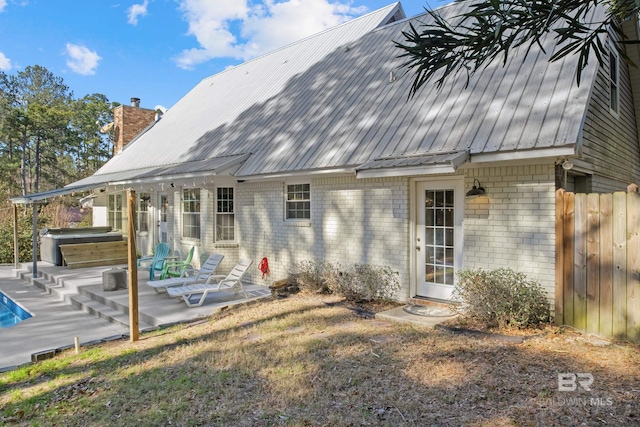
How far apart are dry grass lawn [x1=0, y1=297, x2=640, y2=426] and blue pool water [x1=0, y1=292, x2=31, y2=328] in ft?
14.9

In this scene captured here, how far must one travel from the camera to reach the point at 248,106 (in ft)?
46.4

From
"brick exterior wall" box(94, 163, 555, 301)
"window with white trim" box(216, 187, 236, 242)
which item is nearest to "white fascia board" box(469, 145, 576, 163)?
"brick exterior wall" box(94, 163, 555, 301)

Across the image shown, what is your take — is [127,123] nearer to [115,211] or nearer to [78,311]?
[115,211]

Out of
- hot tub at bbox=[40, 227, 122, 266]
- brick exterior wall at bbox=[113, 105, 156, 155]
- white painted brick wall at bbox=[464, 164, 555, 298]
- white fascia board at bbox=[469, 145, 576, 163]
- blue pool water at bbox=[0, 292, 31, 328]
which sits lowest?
blue pool water at bbox=[0, 292, 31, 328]

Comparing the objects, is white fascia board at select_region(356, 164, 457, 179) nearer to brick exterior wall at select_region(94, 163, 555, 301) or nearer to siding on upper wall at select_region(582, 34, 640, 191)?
brick exterior wall at select_region(94, 163, 555, 301)

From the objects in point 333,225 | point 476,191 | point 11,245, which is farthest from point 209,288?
point 11,245

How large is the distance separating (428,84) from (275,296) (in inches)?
220

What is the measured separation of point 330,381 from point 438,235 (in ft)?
13.5

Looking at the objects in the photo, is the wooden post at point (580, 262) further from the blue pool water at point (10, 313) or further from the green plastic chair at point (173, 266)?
the blue pool water at point (10, 313)

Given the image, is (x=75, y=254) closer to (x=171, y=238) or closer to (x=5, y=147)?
(x=171, y=238)

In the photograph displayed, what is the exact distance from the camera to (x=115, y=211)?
60.4ft

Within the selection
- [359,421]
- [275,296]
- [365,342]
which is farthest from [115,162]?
[359,421]

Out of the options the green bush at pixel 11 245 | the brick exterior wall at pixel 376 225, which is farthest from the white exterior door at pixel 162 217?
the green bush at pixel 11 245

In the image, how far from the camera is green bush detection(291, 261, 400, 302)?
8.12 m
